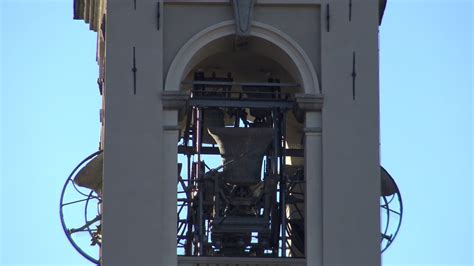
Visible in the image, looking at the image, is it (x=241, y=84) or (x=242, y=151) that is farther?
(x=241, y=84)

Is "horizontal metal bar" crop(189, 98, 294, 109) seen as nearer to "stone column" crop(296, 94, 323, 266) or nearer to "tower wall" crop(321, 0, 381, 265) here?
"stone column" crop(296, 94, 323, 266)

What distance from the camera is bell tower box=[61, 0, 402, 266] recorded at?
3322cm

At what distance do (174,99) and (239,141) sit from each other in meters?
1.24

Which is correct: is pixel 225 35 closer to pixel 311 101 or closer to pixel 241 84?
pixel 241 84

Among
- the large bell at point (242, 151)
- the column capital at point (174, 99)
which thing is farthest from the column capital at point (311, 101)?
the column capital at point (174, 99)

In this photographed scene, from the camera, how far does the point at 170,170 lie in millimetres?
33438

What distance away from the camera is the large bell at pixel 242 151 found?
112ft

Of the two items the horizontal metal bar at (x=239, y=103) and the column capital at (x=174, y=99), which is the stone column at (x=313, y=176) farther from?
the column capital at (x=174, y=99)

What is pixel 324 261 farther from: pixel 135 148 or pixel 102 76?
pixel 102 76

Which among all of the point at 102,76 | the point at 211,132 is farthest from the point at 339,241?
the point at 102,76

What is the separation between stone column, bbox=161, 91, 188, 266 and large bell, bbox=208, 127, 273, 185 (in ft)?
3.19

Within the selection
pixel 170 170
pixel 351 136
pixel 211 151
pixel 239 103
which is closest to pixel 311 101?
pixel 351 136

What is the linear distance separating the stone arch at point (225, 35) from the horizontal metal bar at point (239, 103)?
50cm

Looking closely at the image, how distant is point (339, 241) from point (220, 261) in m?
1.48
